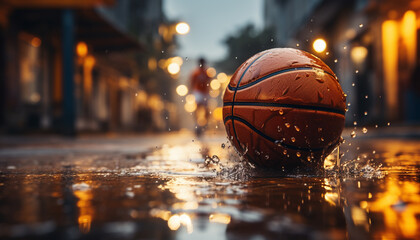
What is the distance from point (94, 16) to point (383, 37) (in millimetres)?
9847

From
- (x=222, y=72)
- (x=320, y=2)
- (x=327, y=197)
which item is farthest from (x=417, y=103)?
(x=222, y=72)

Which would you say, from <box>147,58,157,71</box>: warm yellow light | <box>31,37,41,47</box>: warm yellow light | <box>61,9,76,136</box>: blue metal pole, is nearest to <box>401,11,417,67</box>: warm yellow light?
<box>61,9,76,136</box>: blue metal pole

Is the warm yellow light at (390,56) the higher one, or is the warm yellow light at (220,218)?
the warm yellow light at (390,56)

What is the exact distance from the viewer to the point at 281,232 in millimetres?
1378

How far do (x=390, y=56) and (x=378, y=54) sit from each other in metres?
0.45

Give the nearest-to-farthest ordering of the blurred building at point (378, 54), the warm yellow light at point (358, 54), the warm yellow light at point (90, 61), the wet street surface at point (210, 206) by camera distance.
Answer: the wet street surface at point (210, 206), the blurred building at point (378, 54), the warm yellow light at point (358, 54), the warm yellow light at point (90, 61)

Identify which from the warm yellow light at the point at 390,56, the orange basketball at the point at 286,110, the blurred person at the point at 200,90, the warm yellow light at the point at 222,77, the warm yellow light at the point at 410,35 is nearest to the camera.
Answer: the orange basketball at the point at 286,110

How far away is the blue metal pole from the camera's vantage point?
12438 millimetres

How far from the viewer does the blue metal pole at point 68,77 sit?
12438 millimetres

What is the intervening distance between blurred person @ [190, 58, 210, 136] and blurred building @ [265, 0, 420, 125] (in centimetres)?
274

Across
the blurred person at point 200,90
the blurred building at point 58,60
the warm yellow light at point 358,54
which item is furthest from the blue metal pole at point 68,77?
the warm yellow light at point 358,54

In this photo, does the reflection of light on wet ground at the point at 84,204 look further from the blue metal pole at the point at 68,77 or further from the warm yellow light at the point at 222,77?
the warm yellow light at the point at 222,77

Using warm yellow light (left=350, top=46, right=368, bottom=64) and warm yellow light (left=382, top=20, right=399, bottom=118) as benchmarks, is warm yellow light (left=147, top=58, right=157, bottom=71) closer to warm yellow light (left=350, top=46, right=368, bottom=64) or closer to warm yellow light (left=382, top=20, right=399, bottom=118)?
warm yellow light (left=350, top=46, right=368, bottom=64)

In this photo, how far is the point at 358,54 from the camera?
66.8ft
